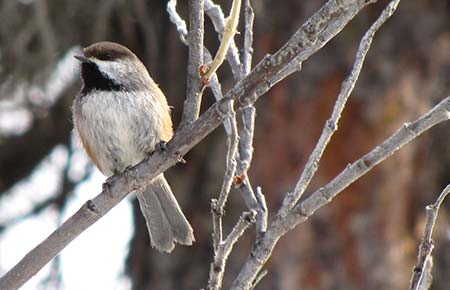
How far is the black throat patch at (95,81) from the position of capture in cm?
348

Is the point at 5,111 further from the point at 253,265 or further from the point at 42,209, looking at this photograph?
the point at 253,265

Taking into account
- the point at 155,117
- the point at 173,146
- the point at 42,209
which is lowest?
the point at 173,146

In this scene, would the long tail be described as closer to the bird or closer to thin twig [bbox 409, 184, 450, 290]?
the bird

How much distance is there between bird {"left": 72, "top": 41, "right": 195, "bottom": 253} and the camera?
11.1 ft

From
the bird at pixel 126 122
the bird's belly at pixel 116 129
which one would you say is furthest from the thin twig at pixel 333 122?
the bird's belly at pixel 116 129

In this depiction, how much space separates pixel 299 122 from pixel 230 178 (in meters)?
2.56

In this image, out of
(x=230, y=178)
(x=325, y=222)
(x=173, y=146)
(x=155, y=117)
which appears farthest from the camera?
(x=325, y=222)

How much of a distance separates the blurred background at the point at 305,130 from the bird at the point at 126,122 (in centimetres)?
81

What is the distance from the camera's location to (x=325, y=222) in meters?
4.36

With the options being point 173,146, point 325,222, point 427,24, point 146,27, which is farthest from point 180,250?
point 173,146

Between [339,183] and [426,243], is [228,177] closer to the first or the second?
[339,183]

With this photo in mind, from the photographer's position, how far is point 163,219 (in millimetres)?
3453

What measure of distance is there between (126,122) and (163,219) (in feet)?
1.30

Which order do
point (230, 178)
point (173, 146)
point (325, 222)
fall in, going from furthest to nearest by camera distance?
point (325, 222) → point (173, 146) → point (230, 178)
